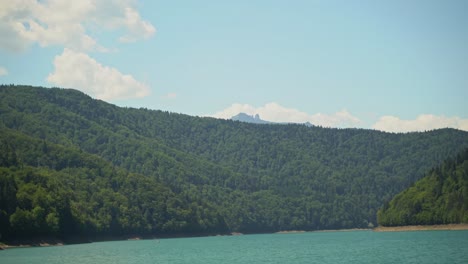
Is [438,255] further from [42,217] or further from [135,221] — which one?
[135,221]

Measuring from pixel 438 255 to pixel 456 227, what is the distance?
270ft

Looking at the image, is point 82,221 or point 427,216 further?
point 427,216

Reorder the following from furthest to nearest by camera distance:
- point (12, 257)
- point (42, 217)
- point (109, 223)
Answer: point (109, 223)
point (42, 217)
point (12, 257)

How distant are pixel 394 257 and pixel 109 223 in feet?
350

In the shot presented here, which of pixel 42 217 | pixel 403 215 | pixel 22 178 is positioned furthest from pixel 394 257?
pixel 403 215

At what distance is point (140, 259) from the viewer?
111 metres

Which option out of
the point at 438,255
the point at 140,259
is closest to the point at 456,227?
the point at 438,255

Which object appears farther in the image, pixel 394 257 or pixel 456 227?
pixel 456 227

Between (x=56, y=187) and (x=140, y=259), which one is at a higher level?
(x=56, y=187)

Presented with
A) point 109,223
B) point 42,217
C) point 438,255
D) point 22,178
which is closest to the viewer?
point 438,255

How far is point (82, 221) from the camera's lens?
16612cm

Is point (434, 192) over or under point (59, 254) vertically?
over

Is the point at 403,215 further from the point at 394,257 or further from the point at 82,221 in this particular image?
the point at 394,257

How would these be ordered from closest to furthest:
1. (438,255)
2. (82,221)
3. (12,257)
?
(438,255)
(12,257)
(82,221)
